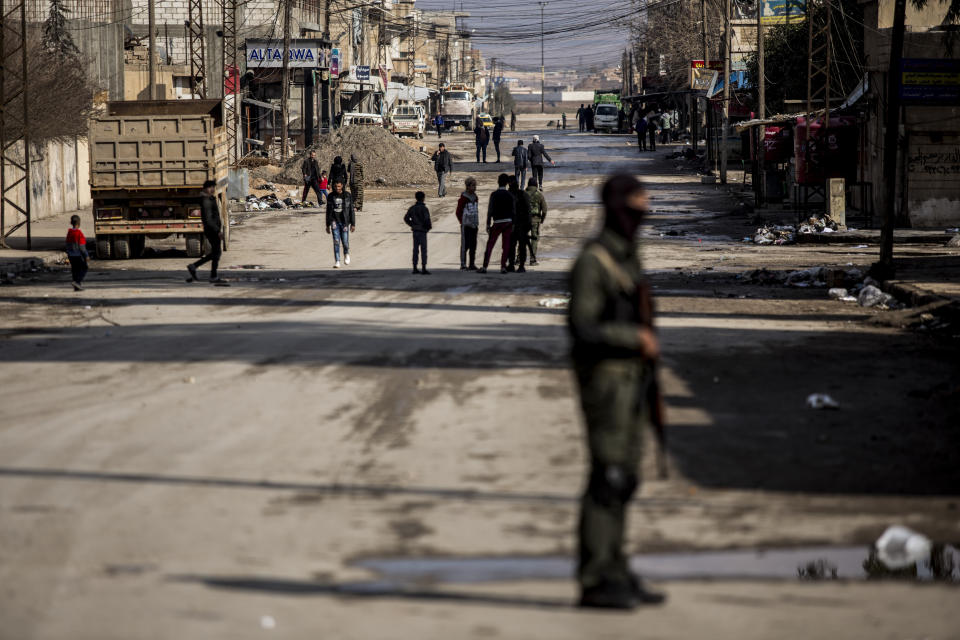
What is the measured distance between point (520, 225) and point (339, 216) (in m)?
3.54

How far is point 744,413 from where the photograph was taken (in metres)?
10.5

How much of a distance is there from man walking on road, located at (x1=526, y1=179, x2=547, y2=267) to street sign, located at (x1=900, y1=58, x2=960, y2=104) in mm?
10248

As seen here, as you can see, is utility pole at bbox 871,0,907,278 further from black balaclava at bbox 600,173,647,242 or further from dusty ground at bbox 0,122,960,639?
black balaclava at bbox 600,173,647,242

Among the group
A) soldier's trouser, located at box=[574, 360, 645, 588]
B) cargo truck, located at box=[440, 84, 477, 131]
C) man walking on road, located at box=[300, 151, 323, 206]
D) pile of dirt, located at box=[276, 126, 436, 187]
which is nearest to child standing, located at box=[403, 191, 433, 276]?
soldier's trouser, located at box=[574, 360, 645, 588]

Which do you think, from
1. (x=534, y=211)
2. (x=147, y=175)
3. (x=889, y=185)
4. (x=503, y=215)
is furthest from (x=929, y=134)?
(x=147, y=175)

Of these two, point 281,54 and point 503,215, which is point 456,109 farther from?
point 503,215

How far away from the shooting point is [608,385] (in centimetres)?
567

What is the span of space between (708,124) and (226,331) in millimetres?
39465

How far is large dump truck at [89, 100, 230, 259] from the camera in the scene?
25234mm

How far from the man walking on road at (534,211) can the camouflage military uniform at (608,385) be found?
56.6 ft

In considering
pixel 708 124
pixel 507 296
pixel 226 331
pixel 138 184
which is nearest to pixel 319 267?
pixel 138 184

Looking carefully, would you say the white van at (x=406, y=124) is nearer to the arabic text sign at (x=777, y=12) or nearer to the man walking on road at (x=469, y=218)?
the arabic text sign at (x=777, y=12)

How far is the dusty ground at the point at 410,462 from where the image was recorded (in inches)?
231

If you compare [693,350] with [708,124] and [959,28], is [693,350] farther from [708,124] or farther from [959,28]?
[708,124]
